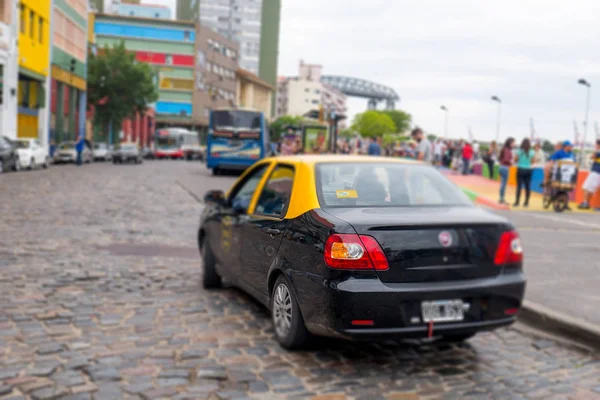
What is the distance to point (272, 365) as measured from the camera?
496 cm

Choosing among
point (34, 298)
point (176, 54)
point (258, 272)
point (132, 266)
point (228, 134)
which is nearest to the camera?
point (258, 272)

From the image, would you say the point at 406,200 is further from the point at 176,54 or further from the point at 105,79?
the point at 176,54

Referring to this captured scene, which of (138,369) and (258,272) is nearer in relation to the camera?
(138,369)

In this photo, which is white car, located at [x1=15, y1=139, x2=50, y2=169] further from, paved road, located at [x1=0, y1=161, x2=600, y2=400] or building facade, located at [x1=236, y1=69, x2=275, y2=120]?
building facade, located at [x1=236, y1=69, x2=275, y2=120]

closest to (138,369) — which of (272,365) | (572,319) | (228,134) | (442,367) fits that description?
(272,365)

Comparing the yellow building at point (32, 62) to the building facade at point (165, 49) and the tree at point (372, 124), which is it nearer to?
the building facade at point (165, 49)

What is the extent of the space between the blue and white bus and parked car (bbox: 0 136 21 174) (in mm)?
8358

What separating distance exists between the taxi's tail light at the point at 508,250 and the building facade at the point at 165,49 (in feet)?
A: 314

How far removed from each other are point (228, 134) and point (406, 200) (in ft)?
96.6

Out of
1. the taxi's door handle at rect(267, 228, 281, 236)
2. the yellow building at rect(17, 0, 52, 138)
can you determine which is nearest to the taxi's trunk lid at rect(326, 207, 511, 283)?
the taxi's door handle at rect(267, 228, 281, 236)

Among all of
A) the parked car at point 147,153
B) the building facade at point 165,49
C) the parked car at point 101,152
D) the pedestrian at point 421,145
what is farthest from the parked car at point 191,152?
the pedestrian at point 421,145

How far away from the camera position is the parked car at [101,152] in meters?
54.1

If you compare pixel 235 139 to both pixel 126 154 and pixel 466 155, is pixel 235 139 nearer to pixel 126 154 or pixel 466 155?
pixel 466 155

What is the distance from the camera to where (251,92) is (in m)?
130
